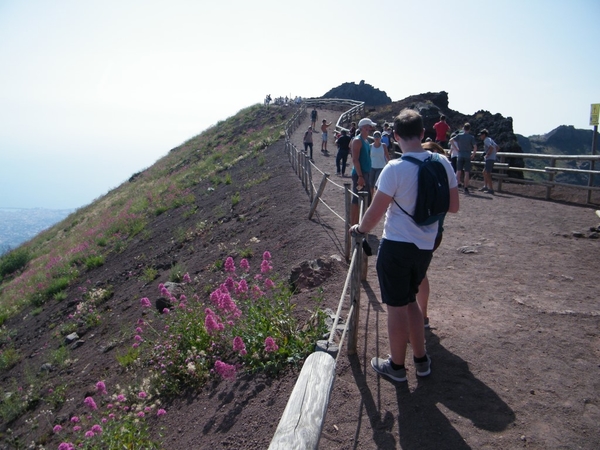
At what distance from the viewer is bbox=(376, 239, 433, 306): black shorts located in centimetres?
349

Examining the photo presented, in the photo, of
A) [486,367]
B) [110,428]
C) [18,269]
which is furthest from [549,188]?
[18,269]

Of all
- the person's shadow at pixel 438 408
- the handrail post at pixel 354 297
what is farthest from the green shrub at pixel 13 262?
the person's shadow at pixel 438 408

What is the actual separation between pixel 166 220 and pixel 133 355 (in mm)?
11368

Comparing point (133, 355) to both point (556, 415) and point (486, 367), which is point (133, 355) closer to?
point (486, 367)

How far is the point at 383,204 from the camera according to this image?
3.43 meters

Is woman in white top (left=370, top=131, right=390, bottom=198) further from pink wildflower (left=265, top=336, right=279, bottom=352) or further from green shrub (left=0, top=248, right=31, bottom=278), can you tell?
green shrub (left=0, top=248, right=31, bottom=278)

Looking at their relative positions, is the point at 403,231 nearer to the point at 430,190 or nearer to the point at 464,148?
the point at 430,190

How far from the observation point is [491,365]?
4148mm

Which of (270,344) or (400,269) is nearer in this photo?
(400,269)

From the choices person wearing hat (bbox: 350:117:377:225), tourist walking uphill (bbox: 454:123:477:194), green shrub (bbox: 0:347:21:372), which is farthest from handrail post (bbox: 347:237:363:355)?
tourist walking uphill (bbox: 454:123:477:194)

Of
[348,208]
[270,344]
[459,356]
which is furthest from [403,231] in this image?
[348,208]

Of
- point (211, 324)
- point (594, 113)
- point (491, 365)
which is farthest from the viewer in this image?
point (594, 113)

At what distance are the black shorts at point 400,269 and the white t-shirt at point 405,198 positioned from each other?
0.06 metres

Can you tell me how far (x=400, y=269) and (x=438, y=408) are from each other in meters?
1.11
